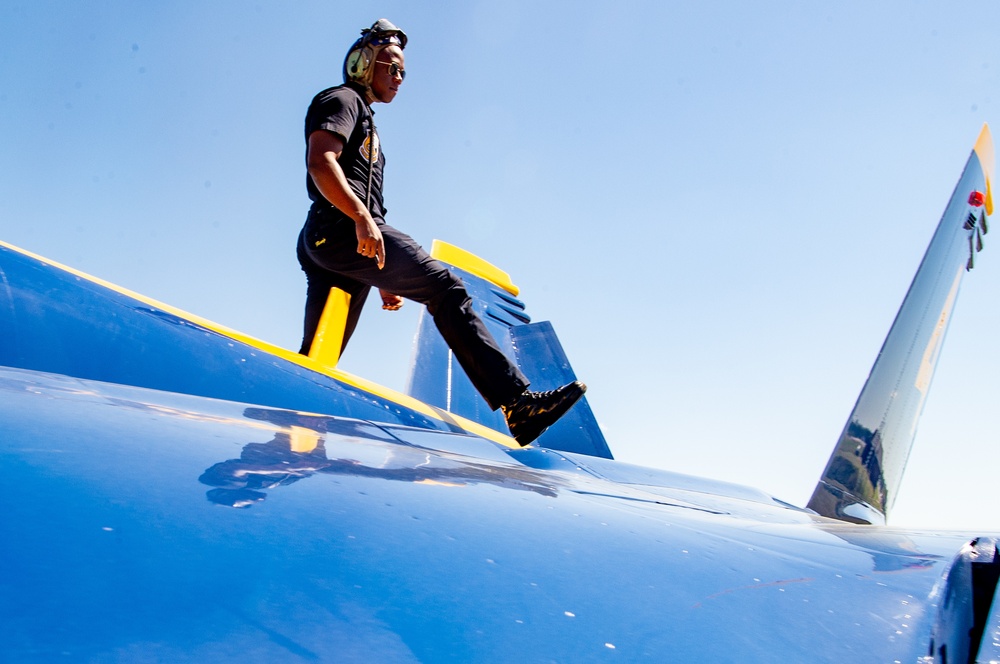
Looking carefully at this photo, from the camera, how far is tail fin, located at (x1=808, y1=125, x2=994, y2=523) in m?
3.21

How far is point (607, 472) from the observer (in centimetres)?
222

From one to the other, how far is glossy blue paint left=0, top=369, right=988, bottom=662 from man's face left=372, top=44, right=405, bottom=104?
6.31 feet

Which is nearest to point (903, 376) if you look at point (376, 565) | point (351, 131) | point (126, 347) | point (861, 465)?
point (861, 465)

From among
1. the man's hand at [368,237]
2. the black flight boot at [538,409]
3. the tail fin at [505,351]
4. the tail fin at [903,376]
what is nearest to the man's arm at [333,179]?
the man's hand at [368,237]

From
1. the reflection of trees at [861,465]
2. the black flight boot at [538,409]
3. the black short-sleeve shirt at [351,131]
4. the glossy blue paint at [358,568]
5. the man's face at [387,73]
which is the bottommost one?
the glossy blue paint at [358,568]

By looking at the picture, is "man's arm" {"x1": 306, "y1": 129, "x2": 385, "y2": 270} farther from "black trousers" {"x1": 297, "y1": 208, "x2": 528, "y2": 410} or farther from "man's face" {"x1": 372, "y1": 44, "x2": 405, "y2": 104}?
"man's face" {"x1": 372, "y1": 44, "x2": 405, "y2": 104}

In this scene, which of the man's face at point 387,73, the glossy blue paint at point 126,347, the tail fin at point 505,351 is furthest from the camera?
the tail fin at point 505,351

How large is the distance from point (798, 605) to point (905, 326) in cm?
334

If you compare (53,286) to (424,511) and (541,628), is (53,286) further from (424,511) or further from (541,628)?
(541,628)

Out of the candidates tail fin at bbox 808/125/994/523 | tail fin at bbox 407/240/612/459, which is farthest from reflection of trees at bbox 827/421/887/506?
tail fin at bbox 407/240/612/459

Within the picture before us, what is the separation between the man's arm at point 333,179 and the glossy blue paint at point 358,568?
1371 mm

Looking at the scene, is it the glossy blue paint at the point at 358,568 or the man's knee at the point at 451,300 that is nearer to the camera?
the glossy blue paint at the point at 358,568

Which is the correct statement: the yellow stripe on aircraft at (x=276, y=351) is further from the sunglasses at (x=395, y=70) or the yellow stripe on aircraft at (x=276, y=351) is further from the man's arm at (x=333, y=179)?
the sunglasses at (x=395, y=70)

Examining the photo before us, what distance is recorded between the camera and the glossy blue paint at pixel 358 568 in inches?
17.1
